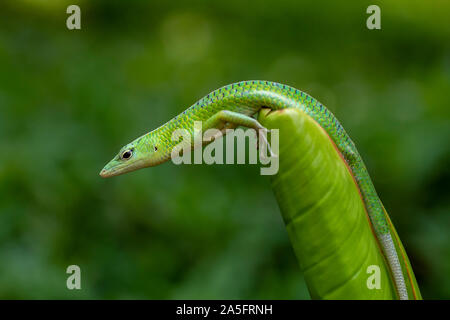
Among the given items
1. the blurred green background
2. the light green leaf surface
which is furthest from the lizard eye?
the blurred green background

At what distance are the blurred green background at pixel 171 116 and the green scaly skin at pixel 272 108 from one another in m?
1.22

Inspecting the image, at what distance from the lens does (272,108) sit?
1.64 m

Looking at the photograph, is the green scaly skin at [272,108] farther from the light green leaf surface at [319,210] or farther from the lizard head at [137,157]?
the light green leaf surface at [319,210]

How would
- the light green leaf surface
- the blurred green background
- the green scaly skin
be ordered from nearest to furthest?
1. the light green leaf surface
2. the green scaly skin
3. the blurred green background

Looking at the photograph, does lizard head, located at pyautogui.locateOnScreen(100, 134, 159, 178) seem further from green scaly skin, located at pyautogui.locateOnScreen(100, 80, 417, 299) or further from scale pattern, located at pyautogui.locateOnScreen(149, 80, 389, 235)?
scale pattern, located at pyautogui.locateOnScreen(149, 80, 389, 235)

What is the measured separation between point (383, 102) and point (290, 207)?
291 cm

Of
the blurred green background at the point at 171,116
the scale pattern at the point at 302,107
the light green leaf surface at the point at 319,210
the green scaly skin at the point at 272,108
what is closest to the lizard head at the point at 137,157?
the green scaly skin at the point at 272,108

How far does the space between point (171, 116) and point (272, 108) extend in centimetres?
236

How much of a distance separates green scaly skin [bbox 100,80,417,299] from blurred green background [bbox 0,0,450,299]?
1220 millimetres

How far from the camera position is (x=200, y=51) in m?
4.61

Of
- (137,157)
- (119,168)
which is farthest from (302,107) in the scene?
(119,168)

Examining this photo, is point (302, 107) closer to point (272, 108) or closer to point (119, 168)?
point (272, 108)

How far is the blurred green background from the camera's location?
10.5 feet

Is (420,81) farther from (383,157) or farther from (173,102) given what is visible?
(173,102)
